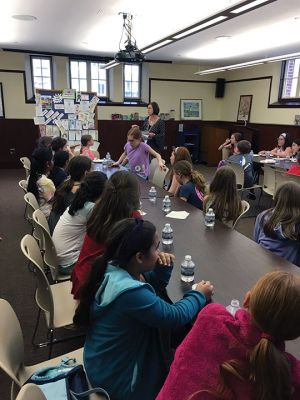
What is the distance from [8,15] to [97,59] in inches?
167

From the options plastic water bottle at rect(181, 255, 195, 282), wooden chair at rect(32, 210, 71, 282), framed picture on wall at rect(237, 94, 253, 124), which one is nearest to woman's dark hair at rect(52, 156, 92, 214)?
wooden chair at rect(32, 210, 71, 282)

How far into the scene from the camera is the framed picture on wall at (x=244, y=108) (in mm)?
9352

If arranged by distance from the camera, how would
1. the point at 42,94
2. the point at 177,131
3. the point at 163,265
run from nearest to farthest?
the point at 163,265
the point at 42,94
the point at 177,131

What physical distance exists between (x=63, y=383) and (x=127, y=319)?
14.6 inches

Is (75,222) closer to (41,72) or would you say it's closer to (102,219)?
(102,219)

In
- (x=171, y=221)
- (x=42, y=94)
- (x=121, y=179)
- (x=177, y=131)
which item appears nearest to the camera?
(x=121, y=179)

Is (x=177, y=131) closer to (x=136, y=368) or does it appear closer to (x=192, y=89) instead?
(x=192, y=89)

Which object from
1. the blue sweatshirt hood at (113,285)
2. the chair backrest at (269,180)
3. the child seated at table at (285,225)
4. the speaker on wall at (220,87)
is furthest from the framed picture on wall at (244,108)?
the blue sweatshirt hood at (113,285)

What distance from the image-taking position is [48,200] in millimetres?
3414

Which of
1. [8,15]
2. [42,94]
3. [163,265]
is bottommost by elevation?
[163,265]

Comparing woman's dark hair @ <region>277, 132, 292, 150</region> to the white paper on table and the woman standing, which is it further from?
the white paper on table

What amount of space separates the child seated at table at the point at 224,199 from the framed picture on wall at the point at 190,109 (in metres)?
7.92

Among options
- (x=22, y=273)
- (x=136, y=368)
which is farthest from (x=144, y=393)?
(x=22, y=273)

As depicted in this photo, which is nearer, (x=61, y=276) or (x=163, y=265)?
(x=163, y=265)
